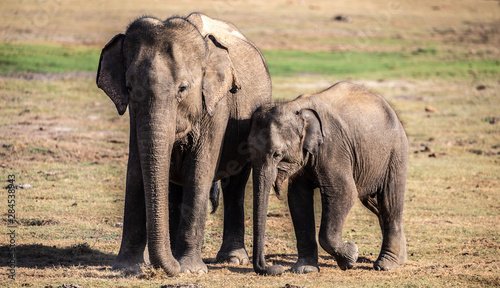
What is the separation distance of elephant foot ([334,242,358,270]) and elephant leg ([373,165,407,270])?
1.37 feet

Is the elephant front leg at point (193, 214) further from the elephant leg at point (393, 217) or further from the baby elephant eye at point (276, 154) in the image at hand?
the elephant leg at point (393, 217)

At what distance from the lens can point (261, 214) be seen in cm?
780

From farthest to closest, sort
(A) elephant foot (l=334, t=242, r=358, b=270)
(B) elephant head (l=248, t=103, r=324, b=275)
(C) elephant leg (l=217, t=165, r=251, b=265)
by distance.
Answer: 1. (C) elephant leg (l=217, t=165, r=251, b=265)
2. (A) elephant foot (l=334, t=242, r=358, b=270)
3. (B) elephant head (l=248, t=103, r=324, b=275)

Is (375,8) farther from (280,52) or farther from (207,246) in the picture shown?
(207,246)

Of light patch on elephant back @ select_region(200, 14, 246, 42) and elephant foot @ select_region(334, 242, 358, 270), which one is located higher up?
light patch on elephant back @ select_region(200, 14, 246, 42)

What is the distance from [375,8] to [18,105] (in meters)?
34.0

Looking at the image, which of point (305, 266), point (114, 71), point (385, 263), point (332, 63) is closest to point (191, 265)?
point (305, 266)

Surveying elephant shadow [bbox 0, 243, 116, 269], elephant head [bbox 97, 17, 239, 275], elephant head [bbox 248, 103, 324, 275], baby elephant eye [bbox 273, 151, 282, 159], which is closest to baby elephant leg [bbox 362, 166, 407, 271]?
elephant head [bbox 248, 103, 324, 275]

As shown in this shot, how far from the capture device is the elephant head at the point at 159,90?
723 cm

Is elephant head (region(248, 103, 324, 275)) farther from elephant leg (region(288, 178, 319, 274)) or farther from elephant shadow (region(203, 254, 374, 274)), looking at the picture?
elephant shadow (region(203, 254, 374, 274))

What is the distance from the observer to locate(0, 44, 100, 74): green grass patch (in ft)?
75.5

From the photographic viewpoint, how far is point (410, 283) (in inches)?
316

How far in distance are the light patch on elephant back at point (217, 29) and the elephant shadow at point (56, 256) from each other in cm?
262

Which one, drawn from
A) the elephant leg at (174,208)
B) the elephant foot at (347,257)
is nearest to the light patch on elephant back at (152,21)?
the elephant leg at (174,208)
